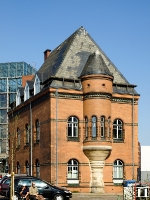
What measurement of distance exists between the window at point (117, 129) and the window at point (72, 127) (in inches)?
138

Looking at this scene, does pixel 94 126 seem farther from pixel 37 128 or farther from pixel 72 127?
pixel 37 128

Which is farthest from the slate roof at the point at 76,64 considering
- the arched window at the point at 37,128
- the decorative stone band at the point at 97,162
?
the decorative stone band at the point at 97,162

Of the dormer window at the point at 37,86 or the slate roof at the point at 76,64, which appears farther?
the dormer window at the point at 37,86

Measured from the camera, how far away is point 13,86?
266ft

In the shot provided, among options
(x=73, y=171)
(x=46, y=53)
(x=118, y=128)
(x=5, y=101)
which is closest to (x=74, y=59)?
(x=118, y=128)

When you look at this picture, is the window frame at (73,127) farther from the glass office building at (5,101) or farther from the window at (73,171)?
the glass office building at (5,101)

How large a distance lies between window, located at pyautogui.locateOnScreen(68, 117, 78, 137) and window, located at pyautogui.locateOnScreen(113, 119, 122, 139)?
3512mm

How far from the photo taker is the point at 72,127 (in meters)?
37.7

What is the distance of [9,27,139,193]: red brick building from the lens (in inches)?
1455

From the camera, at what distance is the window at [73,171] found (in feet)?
122

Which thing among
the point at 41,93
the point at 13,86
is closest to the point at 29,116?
the point at 41,93

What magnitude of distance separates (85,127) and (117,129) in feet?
10.4

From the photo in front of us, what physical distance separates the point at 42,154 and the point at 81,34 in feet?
41.0

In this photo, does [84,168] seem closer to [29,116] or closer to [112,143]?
[112,143]
